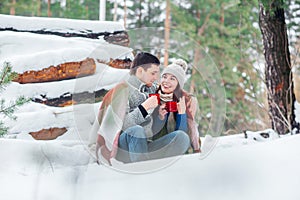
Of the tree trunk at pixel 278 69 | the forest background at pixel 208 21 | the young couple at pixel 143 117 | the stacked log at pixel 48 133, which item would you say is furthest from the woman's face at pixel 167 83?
the forest background at pixel 208 21

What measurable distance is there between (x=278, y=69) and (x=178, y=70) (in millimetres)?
1204

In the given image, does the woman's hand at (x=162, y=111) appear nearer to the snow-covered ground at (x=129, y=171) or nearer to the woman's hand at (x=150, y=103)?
the woman's hand at (x=150, y=103)

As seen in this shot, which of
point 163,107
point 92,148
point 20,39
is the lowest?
point 92,148

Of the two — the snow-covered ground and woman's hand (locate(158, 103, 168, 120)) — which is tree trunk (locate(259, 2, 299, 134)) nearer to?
the snow-covered ground

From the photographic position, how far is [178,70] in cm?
169

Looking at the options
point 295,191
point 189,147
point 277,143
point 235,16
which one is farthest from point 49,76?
point 235,16

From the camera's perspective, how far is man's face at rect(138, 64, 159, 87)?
65.1 inches

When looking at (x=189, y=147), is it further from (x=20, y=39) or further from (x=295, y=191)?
(x=20, y=39)

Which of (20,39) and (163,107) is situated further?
(20,39)

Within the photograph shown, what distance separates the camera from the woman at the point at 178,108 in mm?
1657

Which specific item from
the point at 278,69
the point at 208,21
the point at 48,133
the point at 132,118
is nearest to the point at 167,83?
the point at 132,118

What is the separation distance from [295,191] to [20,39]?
155 centimetres

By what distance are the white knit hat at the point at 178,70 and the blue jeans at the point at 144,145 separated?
184 mm

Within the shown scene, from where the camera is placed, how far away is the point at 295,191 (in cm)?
169
